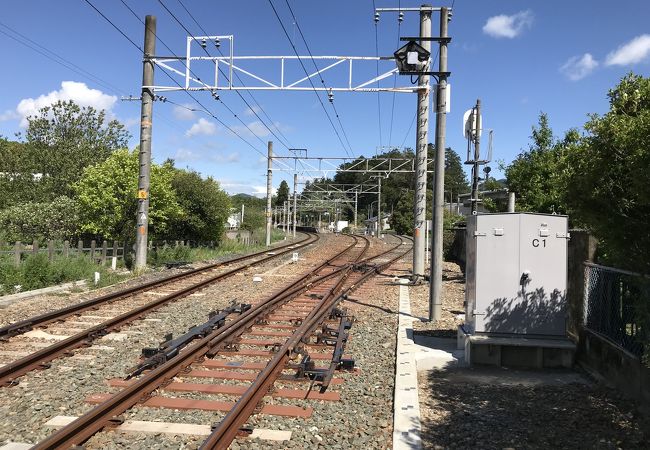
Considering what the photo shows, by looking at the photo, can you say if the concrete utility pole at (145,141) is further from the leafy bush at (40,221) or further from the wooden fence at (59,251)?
the leafy bush at (40,221)

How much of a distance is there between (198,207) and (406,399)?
27.8 metres

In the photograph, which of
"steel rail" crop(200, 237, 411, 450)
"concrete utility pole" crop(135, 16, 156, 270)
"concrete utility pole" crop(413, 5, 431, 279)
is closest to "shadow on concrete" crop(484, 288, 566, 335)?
"steel rail" crop(200, 237, 411, 450)

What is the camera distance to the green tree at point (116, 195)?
74.5ft

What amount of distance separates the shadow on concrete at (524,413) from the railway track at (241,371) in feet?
4.05

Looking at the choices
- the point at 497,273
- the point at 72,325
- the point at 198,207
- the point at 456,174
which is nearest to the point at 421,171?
the point at 497,273

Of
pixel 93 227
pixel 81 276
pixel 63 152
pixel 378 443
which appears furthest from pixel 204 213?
pixel 378 443

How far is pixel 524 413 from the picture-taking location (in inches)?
225

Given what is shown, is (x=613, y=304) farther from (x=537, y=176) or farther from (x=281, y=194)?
(x=281, y=194)

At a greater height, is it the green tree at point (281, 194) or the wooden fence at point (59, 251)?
the green tree at point (281, 194)

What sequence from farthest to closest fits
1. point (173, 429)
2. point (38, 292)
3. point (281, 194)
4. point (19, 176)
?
point (281, 194) < point (19, 176) < point (38, 292) < point (173, 429)

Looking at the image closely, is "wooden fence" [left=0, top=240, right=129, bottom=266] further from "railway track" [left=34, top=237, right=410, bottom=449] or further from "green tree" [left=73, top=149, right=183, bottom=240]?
"railway track" [left=34, top=237, right=410, bottom=449]

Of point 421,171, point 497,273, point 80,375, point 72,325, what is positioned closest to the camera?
point 80,375

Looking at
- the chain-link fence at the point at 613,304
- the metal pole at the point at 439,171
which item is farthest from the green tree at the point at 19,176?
the chain-link fence at the point at 613,304

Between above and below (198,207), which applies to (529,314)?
below
